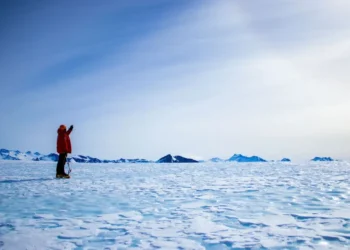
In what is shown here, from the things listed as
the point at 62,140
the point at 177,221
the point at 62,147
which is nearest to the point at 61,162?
the point at 62,147

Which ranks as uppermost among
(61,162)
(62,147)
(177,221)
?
(62,147)

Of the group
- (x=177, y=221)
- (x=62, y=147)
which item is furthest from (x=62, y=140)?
(x=177, y=221)

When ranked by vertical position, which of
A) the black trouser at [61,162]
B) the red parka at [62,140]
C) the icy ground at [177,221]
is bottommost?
the icy ground at [177,221]

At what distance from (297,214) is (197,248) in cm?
227

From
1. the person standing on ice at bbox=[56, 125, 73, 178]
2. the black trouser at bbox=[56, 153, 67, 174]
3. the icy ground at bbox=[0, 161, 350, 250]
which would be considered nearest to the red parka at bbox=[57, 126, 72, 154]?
the person standing on ice at bbox=[56, 125, 73, 178]

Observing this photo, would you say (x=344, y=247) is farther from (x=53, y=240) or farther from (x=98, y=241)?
(x=53, y=240)

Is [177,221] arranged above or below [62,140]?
below

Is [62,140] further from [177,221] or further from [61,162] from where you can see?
[177,221]

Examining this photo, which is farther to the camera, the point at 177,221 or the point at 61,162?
the point at 61,162

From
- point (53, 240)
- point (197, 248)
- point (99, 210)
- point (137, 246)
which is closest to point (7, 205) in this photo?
point (99, 210)

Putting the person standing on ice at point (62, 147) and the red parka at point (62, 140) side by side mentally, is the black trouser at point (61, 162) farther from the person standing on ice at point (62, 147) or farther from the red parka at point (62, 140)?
the red parka at point (62, 140)

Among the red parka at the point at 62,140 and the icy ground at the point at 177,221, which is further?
the red parka at the point at 62,140

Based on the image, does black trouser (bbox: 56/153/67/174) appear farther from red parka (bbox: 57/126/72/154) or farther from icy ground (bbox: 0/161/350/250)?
icy ground (bbox: 0/161/350/250)

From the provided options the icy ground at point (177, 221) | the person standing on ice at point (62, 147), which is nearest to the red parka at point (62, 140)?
the person standing on ice at point (62, 147)
